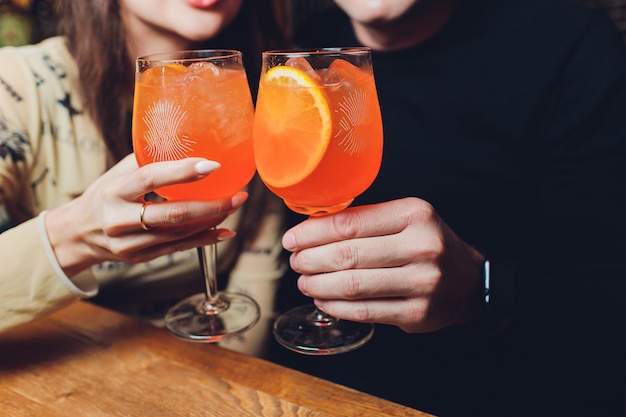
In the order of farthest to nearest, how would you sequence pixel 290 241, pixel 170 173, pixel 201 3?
pixel 201 3 → pixel 290 241 → pixel 170 173

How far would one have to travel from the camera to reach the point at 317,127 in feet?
2.93

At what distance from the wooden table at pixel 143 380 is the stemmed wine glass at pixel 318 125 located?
0.34m

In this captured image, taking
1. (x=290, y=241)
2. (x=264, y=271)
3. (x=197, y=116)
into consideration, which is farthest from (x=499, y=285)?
(x=264, y=271)

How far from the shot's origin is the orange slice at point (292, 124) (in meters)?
0.89

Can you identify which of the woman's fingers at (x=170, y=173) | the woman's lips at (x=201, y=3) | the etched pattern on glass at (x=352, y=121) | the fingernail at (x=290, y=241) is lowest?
the fingernail at (x=290, y=241)

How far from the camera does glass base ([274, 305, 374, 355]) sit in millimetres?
1047

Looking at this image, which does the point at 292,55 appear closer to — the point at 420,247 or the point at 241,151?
the point at 241,151

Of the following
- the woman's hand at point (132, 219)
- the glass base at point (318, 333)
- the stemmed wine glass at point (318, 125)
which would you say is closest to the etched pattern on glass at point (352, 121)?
the stemmed wine glass at point (318, 125)

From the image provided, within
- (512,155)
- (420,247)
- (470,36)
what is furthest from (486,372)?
(470,36)

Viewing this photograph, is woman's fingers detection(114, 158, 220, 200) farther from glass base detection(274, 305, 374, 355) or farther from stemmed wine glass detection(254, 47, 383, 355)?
glass base detection(274, 305, 374, 355)

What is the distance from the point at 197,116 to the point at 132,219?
0.70ft

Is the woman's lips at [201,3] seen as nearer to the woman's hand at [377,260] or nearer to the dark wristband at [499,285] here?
the woman's hand at [377,260]

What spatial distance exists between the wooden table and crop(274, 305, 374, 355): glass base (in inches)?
2.5

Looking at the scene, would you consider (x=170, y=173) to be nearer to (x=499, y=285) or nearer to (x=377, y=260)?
(x=377, y=260)
